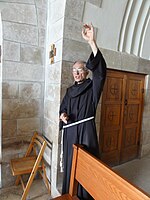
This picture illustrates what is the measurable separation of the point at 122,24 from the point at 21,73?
1.33 metres

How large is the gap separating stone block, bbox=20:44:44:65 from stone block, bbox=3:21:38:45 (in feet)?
0.21

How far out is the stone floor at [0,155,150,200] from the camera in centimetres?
168

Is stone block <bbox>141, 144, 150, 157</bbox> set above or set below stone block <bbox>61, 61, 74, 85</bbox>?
below

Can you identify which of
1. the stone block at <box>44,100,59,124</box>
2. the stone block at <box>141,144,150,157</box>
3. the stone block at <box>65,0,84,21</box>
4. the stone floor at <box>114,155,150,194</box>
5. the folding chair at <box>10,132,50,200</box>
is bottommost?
the stone floor at <box>114,155,150,194</box>

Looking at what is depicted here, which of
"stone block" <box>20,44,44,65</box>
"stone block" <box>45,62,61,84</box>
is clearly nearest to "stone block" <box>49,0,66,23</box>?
"stone block" <box>20,44,44,65</box>

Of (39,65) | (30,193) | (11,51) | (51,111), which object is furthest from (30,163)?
(11,51)

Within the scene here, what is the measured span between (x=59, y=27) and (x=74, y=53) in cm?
30

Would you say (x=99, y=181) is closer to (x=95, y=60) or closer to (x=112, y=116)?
(x=95, y=60)

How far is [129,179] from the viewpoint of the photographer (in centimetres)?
196

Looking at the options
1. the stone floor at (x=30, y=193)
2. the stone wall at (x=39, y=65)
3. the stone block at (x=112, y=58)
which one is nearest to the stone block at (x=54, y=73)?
the stone wall at (x=39, y=65)

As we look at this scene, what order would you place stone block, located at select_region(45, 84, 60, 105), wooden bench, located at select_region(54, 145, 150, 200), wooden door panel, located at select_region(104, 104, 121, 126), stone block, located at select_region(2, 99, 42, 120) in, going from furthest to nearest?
wooden door panel, located at select_region(104, 104, 121, 126) → stone block, located at select_region(2, 99, 42, 120) → stone block, located at select_region(45, 84, 60, 105) → wooden bench, located at select_region(54, 145, 150, 200)

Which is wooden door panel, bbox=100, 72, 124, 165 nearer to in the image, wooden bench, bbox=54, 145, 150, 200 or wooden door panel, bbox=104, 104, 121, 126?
wooden door panel, bbox=104, 104, 121, 126

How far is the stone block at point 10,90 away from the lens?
168 centimetres

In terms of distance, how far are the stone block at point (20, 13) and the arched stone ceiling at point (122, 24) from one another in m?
0.60
